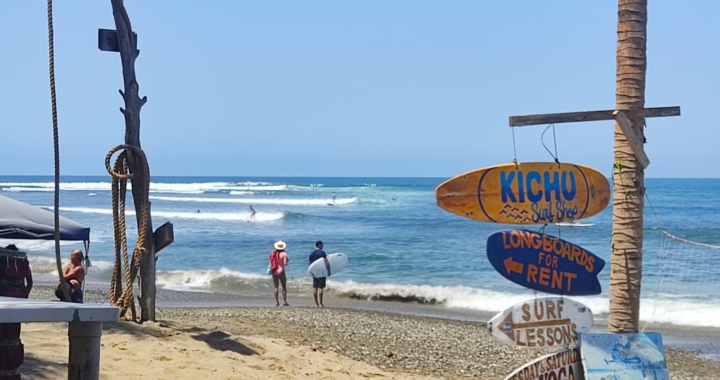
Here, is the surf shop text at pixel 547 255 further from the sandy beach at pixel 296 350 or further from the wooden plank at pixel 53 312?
the wooden plank at pixel 53 312

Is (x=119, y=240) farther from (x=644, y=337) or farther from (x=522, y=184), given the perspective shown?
(x=644, y=337)

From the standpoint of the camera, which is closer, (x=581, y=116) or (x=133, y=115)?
(x=581, y=116)

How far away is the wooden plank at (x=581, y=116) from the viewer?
5.52 m

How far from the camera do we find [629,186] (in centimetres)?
555

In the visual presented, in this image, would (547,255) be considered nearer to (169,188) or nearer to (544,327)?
(544,327)

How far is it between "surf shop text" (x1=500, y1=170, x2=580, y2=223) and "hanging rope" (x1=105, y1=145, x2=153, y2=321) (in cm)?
429

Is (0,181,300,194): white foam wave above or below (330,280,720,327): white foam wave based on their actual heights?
above

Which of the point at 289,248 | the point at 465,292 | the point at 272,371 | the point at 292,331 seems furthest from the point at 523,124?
the point at 289,248

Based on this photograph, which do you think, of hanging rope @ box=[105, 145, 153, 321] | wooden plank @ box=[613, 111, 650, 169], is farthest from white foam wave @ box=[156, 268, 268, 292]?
wooden plank @ box=[613, 111, 650, 169]

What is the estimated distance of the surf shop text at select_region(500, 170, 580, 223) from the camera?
5.45 meters

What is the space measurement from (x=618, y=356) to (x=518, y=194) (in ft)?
4.75

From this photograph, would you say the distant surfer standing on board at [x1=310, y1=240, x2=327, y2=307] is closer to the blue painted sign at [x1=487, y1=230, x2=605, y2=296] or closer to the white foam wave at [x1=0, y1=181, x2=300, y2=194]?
the blue painted sign at [x1=487, y1=230, x2=605, y2=296]

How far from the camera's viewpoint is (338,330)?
11820 millimetres

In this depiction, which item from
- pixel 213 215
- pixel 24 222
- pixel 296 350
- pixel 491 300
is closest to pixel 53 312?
pixel 24 222
